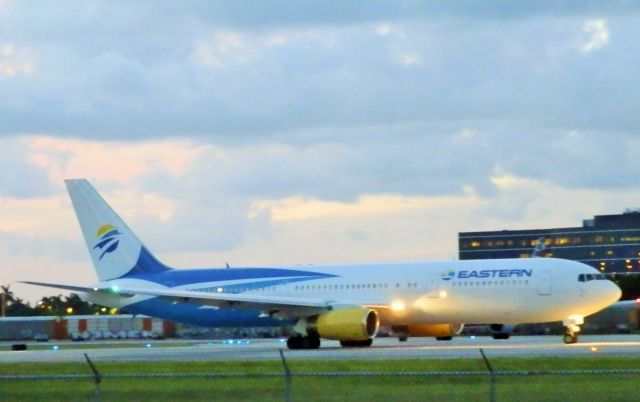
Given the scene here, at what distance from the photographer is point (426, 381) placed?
31906mm

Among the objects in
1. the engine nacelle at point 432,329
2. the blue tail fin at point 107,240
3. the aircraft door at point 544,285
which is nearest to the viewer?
the aircraft door at point 544,285

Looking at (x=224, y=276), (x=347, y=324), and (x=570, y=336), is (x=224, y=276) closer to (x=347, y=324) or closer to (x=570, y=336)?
(x=347, y=324)

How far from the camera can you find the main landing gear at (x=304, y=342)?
56.8 m

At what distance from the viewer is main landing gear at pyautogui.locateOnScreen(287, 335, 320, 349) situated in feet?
186

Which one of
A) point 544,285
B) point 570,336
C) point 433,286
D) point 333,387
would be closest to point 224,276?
point 433,286

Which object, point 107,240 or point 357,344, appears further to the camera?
point 107,240

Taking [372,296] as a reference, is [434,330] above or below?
below

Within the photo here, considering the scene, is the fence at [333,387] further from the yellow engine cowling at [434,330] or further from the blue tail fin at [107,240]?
the blue tail fin at [107,240]

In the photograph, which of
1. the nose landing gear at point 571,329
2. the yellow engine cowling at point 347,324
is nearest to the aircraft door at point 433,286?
the yellow engine cowling at point 347,324

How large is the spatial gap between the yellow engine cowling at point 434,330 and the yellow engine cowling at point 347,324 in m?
3.89

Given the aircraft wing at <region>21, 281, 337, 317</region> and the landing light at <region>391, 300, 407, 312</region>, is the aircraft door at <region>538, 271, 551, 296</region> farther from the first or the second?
the aircraft wing at <region>21, 281, 337, 317</region>

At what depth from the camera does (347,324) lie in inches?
2173

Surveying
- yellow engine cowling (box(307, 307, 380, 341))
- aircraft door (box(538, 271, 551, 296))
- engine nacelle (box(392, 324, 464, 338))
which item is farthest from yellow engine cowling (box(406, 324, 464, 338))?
aircraft door (box(538, 271, 551, 296))

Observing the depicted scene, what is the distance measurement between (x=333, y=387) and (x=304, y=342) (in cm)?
2664
